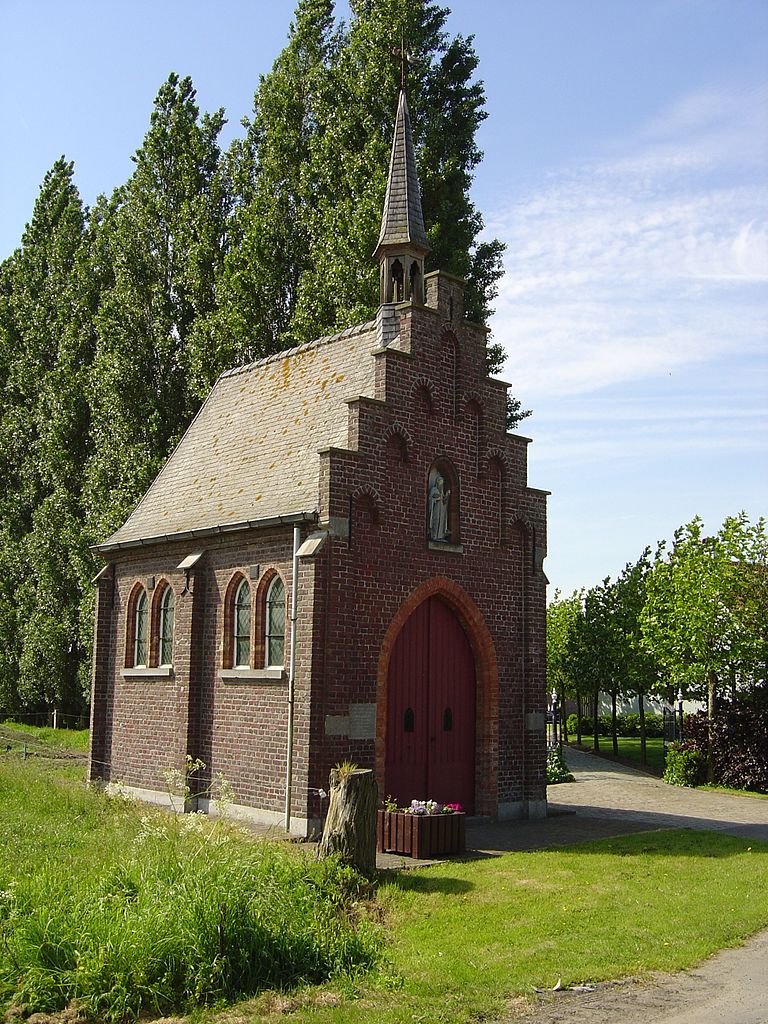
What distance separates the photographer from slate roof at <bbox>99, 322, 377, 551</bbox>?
17469mm

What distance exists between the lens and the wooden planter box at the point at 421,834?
46.1 ft

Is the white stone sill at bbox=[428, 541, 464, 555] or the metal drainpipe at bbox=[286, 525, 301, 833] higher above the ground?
the white stone sill at bbox=[428, 541, 464, 555]

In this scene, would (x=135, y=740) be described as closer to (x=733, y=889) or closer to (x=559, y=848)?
(x=559, y=848)

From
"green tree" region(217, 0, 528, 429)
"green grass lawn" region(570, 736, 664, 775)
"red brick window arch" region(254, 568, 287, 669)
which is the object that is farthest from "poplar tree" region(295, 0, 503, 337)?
"green grass lawn" region(570, 736, 664, 775)

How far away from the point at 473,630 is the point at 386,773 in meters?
3.19

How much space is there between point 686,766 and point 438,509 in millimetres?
12250

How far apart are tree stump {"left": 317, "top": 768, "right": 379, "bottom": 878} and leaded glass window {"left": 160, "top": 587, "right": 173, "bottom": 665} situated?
8103mm

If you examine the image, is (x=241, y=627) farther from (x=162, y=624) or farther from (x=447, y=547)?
(x=447, y=547)

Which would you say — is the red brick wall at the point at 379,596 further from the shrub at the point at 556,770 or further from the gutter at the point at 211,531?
the shrub at the point at 556,770

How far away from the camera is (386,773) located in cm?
1625

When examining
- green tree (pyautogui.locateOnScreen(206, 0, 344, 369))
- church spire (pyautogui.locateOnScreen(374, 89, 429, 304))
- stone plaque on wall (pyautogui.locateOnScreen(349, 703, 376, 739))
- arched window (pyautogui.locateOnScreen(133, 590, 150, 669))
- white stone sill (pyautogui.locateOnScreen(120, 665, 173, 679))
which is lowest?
stone plaque on wall (pyautogui.locateOnScreen(349, 703, 376, 739))

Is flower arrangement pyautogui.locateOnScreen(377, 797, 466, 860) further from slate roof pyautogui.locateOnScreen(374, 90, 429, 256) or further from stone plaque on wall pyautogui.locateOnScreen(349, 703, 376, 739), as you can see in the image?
slate roof pyautogui.locateOnScreen(374, 90, 429, 256)

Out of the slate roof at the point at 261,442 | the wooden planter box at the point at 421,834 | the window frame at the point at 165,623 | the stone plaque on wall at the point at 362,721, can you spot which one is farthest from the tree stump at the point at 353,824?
the window frame at the point at 165,623

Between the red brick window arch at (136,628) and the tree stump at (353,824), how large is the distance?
9339 mm
